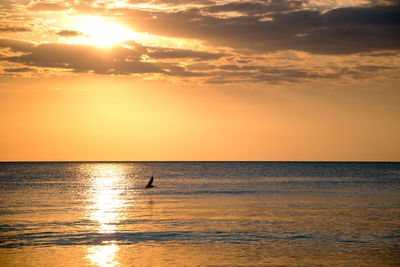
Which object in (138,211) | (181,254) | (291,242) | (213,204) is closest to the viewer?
(181,254)

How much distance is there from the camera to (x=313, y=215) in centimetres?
3753

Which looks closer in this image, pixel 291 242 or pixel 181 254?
pixel 181 254

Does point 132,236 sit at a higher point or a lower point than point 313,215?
higher

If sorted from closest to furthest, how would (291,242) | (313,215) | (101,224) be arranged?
(291,242) < (101,224) < (313,215)

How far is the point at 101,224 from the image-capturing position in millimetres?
33844

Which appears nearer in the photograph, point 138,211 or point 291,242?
point 291,242

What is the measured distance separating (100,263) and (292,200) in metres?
32.5

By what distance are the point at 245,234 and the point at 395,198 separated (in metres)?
30.9

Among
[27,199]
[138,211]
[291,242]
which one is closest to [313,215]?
[291,242]

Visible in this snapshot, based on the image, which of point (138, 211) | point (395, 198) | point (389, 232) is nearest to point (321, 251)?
point (389, 232)

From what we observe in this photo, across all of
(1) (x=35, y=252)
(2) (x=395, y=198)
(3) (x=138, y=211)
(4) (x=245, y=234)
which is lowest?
(2) (x=395, y=198)

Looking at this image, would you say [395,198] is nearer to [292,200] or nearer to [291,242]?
[292,200]

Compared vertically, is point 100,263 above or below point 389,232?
above

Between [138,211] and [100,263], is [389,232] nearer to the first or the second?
[100,263]
